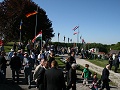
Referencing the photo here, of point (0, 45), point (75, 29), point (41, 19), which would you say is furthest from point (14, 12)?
point (0, 45)

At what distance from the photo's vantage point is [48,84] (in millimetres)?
7484

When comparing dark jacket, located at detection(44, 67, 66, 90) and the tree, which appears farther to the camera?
the tree

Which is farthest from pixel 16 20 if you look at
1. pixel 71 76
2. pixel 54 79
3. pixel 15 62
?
pixel 54 79

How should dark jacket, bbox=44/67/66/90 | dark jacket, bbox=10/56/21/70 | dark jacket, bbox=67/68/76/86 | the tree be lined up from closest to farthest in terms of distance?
dark jacket, bbox=44/67/66/90
dark jacket, bbox=67/68/76/86
dark jacket, bbox=10/56/21/70
the tree

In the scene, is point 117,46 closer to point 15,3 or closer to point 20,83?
point 15,3

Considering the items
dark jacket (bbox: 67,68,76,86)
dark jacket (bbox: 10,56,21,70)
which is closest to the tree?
dark jacket (bbox: 10,56,21,70)

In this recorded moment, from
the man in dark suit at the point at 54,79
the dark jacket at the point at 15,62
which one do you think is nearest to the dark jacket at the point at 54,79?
the man in dark suit at the point at 54,79

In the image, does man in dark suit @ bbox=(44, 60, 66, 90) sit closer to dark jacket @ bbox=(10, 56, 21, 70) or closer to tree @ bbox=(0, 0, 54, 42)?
dark jacket @ bbox=(10, 56, 21, 70)

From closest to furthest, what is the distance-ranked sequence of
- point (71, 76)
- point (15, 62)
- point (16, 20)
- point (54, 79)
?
point (54, 79) → point (71, 76) → point (15, 62) → point (16, 20)

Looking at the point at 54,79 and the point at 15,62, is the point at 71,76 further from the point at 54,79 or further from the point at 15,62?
the point at 15,62

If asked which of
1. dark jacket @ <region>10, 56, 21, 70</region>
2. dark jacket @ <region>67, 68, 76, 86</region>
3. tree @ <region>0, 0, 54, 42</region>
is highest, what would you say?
tree @ <region>0, 0, 54, 42</region>

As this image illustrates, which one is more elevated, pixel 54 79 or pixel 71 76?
pixel 54 79

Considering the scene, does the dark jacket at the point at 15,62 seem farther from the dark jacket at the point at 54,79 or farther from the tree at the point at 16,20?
the tree at the point at 16,20

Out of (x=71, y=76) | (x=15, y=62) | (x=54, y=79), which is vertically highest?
(x=15, y=62)
